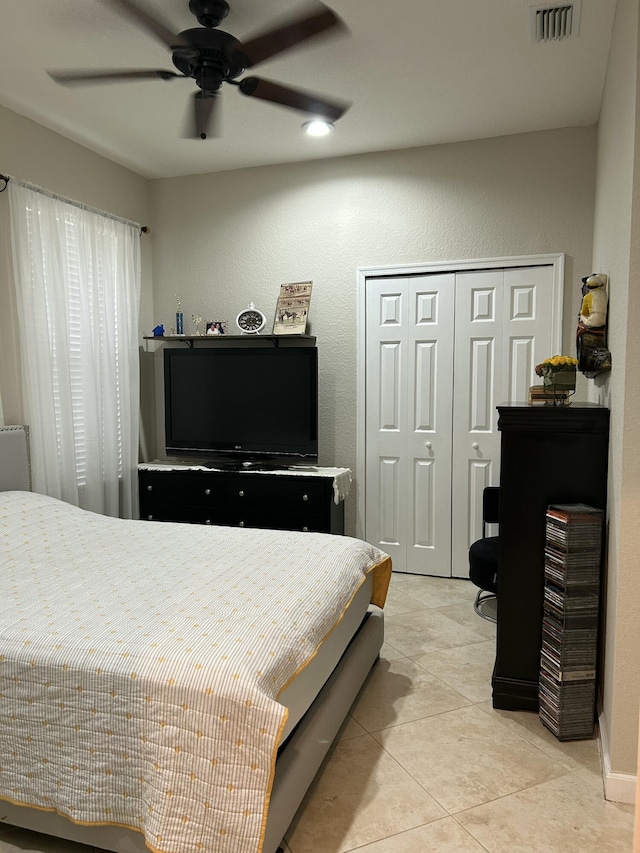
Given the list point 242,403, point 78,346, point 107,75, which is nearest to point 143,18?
point 107,75

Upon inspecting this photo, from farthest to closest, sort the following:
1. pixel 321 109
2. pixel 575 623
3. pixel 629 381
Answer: pixel 321 109 < pixel 575 623 < pixel 629 381

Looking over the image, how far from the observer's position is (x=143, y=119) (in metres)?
3.67

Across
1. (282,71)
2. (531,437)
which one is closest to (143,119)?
(282,71)

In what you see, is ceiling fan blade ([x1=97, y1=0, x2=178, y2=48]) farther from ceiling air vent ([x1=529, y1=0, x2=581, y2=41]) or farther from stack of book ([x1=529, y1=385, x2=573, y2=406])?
stack of book ([x1=529, y1=385, x2=573, y2=406])

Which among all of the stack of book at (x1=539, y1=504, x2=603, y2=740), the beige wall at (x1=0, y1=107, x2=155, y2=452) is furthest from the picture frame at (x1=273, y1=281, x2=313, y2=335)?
the stack of book at (x1=539, y1=504, x2=603, y2=740)

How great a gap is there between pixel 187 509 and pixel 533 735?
2.75m

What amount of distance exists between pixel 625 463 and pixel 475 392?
218cm

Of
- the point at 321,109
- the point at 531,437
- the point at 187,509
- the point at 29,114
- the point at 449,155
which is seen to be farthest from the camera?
the point at 187,509

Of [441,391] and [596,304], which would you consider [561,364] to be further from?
[441,391]

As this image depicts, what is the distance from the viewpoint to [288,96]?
2.87 metres

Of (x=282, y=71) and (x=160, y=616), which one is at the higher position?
(x=282, y=71)

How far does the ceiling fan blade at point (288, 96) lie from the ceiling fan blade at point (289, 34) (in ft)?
0.36

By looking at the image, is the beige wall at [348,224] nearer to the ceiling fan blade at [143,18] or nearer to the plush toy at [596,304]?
the plush toy at [596,304]

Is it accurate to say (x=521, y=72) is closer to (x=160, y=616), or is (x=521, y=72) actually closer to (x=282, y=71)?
(x=282, y=71)
